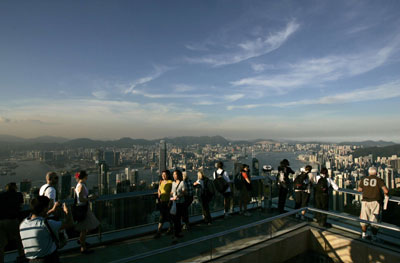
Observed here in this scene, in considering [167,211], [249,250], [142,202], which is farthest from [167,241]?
[249,250]

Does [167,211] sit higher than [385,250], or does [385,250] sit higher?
[167,211]

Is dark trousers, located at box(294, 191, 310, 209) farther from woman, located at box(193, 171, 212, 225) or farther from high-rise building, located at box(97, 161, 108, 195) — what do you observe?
high-rise building, located at box(97, 161, 108, 195)

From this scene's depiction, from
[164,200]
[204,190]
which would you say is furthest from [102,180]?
[204,190]

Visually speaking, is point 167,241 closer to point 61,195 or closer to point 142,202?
point 142,202

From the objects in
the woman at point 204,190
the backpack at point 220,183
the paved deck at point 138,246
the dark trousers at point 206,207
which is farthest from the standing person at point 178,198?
the backpack at point 220,183

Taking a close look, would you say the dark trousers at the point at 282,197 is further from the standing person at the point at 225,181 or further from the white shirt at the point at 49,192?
the white shirt at the point at 49,192

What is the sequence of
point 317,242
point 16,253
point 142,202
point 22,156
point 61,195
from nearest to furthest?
point 16,253, point 61,195, point 142,202, point 317,242, point 22,156

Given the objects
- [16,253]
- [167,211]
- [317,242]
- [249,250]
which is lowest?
[317,242]
